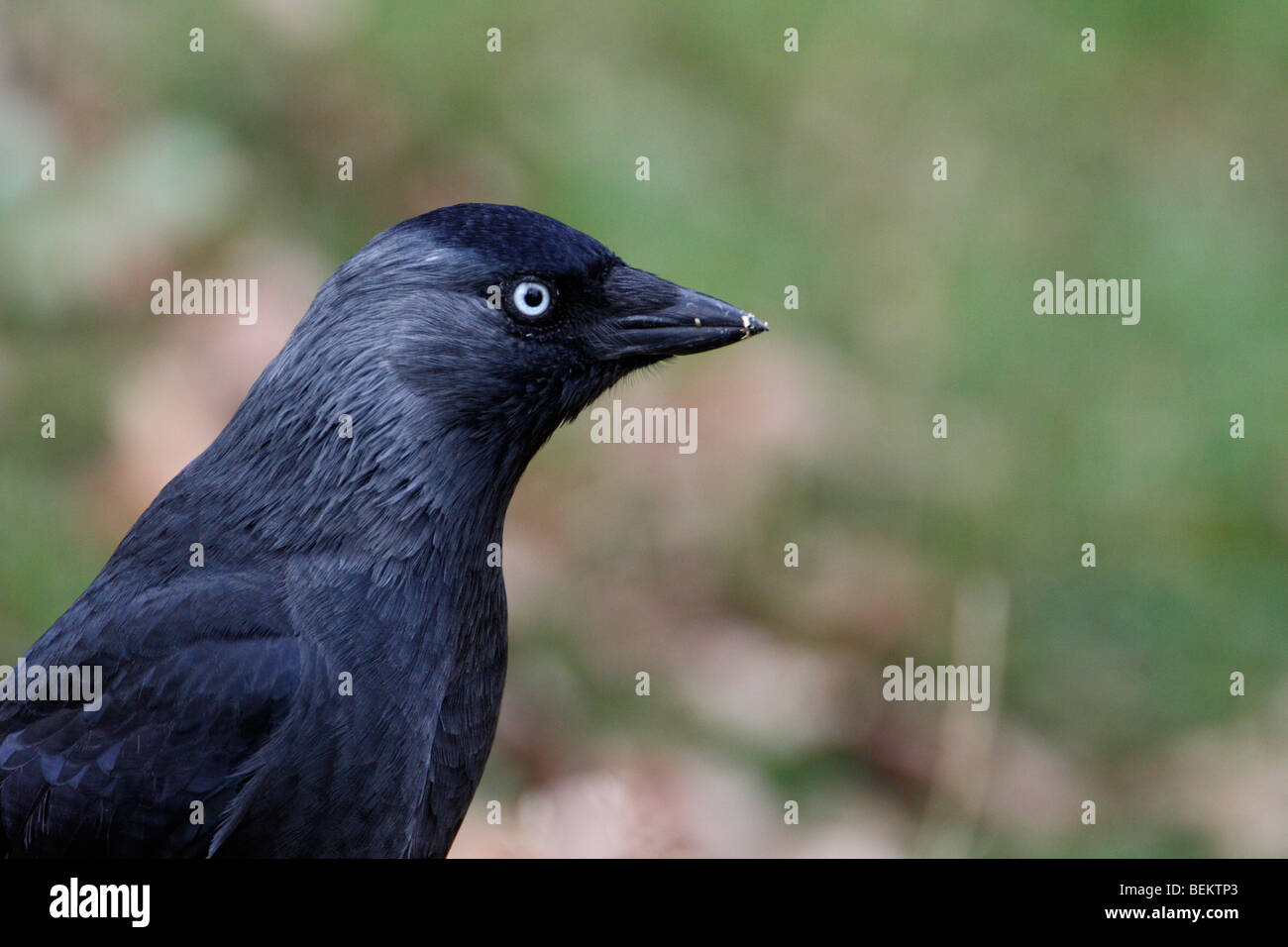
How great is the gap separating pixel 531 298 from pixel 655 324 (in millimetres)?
375

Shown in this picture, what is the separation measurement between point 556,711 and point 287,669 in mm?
3101

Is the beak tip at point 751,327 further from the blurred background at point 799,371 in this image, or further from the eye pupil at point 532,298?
the blurred background at point 799,371

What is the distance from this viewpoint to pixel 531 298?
4.41 metres

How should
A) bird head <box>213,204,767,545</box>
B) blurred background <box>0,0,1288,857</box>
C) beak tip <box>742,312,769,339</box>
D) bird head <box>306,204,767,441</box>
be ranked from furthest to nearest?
blurred background <box>0,0,1288,857</box> < beak tip <box>742,312,769,339</box> < bird head <box>306,204,767,441</box> < bird head <box>213,204,767,545</box>

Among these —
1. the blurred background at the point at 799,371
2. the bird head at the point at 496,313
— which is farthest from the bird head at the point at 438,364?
the blurred background at the point at 799,371

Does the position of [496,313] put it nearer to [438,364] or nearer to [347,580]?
[438,364]

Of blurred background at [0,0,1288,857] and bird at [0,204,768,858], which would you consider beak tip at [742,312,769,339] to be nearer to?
bird at [0,204,768,858]

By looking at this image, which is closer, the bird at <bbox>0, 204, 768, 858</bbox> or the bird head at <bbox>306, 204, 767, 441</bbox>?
the bird at <bbox>0, 204, 768, 858</bbox>

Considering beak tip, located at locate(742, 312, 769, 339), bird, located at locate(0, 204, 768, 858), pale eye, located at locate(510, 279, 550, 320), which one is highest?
pale eye, located at locate(510, 279, 550, 320)

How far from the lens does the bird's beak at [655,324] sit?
179 inches

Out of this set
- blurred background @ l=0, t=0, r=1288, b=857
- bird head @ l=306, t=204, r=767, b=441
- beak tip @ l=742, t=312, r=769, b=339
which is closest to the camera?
bird head @ l=306, t=204, r=767, b=441

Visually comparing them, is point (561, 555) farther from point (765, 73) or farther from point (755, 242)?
point (765, 73)

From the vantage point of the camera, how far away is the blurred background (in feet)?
23.2

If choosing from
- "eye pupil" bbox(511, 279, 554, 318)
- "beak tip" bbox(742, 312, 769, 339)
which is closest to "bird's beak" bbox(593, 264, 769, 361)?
"beak tip" bbox(742, 312, 769, 339)
